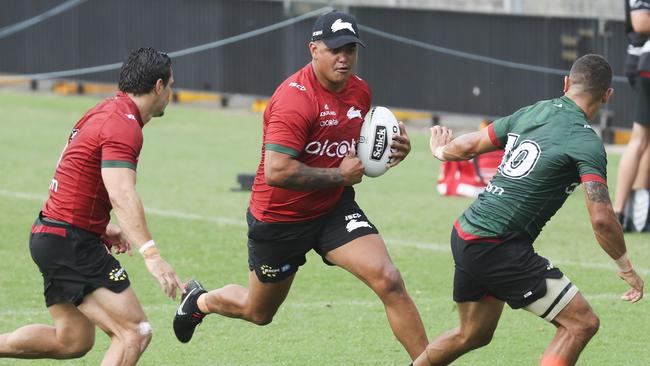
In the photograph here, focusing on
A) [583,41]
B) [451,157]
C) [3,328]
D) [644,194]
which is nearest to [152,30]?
[583,41]

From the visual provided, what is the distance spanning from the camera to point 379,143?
8.77 meters

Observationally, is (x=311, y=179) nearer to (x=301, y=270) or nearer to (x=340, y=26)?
(x=340, y=26)

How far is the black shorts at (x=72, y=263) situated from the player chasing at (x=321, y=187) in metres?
1.20

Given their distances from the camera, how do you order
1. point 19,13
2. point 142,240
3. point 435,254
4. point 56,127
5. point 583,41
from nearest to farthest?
point 142,240 → point 435,254 → point 583,41 → point 56,127 → point 19,13

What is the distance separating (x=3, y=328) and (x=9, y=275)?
187 centimetres

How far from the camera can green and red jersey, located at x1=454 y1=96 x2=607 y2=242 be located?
7.56 meters

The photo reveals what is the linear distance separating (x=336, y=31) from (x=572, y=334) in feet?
7.66

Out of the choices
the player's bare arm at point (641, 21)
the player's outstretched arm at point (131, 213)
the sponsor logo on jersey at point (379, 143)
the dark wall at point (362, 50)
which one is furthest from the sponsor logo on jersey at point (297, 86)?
the dark wall at point (362, 50)

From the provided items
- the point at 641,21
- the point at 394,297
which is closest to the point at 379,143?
the point at 394,297

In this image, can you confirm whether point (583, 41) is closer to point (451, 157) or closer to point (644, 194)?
point (644, 194)

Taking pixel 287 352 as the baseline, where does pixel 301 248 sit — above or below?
above

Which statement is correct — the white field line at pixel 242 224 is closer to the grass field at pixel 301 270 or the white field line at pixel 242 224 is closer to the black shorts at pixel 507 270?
the grass field at pixel 301 270

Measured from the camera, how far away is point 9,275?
38.2 feet

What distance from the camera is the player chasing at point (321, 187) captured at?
27.3ft
